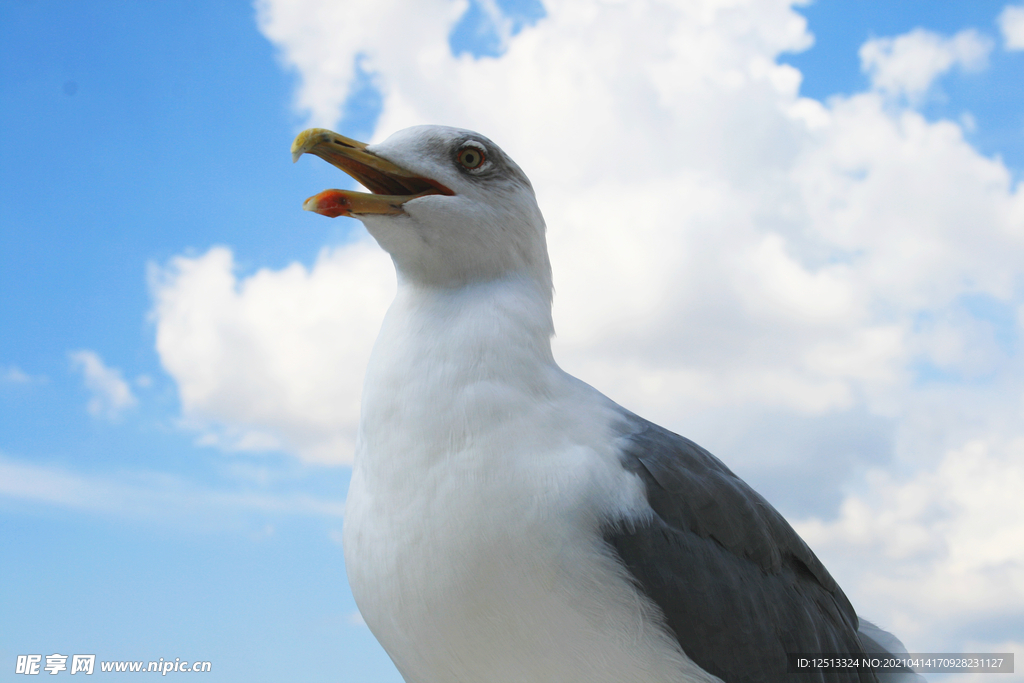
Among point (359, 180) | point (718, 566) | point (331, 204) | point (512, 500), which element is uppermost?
point (359, 180)

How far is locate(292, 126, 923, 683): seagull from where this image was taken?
2783 mm

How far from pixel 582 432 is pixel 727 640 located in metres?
1.00

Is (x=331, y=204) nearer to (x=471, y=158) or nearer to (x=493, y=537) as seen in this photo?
(x=471, y=158)

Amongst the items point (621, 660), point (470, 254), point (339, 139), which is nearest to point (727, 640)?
point (621, 660)

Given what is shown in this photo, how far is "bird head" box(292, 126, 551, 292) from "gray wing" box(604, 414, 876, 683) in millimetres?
970

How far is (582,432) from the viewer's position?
309 cm

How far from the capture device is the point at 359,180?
134 inches

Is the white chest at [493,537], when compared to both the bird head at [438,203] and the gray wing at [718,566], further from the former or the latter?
the bird head at [438,203]

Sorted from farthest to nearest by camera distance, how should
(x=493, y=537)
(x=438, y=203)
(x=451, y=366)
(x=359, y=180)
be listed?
(x=359, y=180), (x=438, y=203), (x=451, y=366), (x=493, y=537)

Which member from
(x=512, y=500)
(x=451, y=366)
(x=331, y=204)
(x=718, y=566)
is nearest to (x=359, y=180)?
(x=331, y=204)

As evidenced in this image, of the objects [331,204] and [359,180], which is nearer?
[331,204]

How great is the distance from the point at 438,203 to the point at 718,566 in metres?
1.89

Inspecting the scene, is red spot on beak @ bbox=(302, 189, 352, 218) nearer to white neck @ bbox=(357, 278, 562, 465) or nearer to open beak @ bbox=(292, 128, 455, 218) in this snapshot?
open beak @ bbox=(292, 128, 455, 218)

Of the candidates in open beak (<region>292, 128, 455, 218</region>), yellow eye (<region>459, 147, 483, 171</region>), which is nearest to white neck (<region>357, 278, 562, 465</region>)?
open beak (<region>292, 128, 455, 218</region>)
